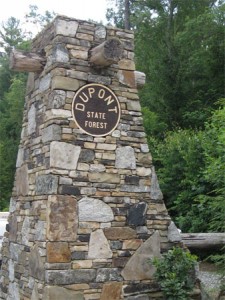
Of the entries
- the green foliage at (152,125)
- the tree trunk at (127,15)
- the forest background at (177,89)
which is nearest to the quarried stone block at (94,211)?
the forest background at (177,89)

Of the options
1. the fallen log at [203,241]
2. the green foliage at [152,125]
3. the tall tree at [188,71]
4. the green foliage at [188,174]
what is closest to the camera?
the fallen log at [203,241]

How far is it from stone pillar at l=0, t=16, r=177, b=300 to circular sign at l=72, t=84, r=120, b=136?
0.05 ft

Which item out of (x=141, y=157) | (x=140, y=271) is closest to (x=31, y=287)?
(x=140, y=271)

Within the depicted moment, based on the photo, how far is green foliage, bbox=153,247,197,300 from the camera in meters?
5.58

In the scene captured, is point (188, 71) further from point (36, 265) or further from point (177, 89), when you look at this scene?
point (36, 265)

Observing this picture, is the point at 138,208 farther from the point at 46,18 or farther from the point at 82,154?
the point at 46,18

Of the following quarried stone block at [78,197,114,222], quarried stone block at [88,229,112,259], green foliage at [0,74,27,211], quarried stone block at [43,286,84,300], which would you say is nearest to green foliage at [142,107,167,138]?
green foliage at [0,74,27,211]

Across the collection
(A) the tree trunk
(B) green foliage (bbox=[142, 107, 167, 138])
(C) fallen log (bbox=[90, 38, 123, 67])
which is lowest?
(C) fallen log (bbox=[90, 38, 123, 67])

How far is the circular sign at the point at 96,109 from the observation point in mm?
5613

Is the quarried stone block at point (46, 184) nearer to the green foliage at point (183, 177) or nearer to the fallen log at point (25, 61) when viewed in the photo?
the fallen log at point (25, 61)

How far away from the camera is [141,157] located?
596cm

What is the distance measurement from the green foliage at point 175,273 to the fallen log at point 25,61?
282 centimetres

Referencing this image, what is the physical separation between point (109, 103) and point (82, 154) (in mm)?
Answer: 768

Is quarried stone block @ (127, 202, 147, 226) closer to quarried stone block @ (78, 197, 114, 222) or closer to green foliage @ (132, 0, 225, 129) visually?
quarried stone block @ (78, 197, 114, 222)
